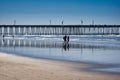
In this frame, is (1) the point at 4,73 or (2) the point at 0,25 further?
(2) the point at 0,25

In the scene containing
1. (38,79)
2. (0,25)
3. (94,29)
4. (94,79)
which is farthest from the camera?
(94,29)

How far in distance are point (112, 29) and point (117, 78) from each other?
9894 centimetres

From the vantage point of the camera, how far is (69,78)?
791 cm

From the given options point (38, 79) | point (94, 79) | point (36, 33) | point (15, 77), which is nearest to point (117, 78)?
point (94, 79)

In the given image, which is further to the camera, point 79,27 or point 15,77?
point 79,27

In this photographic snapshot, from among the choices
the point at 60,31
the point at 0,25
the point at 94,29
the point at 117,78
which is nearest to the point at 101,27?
the point at 94,29

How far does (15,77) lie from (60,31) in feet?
301

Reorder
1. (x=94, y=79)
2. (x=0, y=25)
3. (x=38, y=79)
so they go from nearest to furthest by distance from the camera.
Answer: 1. (x=38, y=79)
2. (x=94, y=79)
3. (x=0, y=25)

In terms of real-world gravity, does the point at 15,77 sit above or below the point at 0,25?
below

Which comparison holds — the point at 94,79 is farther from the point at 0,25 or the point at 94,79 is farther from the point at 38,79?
the point at 0,25

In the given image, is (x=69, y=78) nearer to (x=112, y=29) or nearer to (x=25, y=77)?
(x=25, y=77)

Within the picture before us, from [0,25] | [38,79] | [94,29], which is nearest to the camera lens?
[38,79]

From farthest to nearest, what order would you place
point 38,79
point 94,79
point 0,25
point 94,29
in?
point 94,29, point 0,25, point 94,79, point 38,79

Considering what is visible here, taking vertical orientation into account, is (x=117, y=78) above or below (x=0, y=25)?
below
